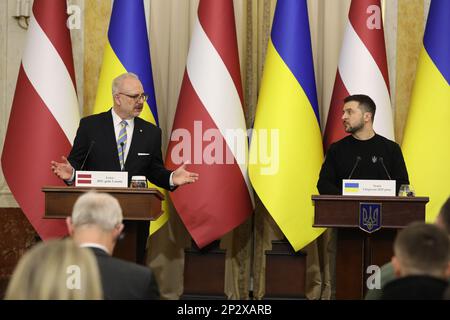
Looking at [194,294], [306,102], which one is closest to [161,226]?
[194,294]

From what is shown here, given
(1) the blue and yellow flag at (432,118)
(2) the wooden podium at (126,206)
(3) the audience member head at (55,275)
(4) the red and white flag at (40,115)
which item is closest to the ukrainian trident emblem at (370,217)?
(1) the blue and yellow flag at (432,118)

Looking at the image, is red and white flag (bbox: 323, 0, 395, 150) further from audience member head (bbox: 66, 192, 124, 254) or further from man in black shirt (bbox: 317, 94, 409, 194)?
audience member head (bbox: 66, 192, 124, 254)

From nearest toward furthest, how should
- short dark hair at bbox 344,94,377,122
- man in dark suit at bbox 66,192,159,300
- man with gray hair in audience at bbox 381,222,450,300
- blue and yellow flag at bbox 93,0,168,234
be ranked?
man with gray hair in audience at bbox 381,222,450,300 < man in dark suit at bbox 66,192,159,300 < short dark hair at bbox 344,94,377,122 < blue and yellow flag at bbox 93,0,168,234

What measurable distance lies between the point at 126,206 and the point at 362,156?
1914 millimetres

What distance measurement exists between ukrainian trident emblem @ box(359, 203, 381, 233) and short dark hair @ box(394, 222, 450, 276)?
267cm

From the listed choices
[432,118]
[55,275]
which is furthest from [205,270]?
[55,275]

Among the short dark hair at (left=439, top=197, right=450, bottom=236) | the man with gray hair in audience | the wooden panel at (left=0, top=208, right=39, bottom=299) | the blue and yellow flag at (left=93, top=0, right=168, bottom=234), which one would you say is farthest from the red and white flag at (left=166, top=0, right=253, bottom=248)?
the man with gray hair in audience

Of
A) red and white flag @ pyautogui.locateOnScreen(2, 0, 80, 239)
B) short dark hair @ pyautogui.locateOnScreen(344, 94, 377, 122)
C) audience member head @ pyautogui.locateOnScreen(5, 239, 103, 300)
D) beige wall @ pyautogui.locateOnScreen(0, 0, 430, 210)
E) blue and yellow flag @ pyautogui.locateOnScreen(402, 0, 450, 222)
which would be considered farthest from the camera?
beige wall @ pyautogui.locateOnScreen(0, 0, 430, 210)

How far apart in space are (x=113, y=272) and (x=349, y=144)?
11.4 ft

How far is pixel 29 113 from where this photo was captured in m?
6.68

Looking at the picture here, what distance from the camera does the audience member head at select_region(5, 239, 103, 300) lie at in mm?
2195

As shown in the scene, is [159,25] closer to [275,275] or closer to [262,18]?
[262,18]

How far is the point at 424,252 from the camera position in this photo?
2559 millimetres

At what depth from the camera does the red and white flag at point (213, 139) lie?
21.5 ft
